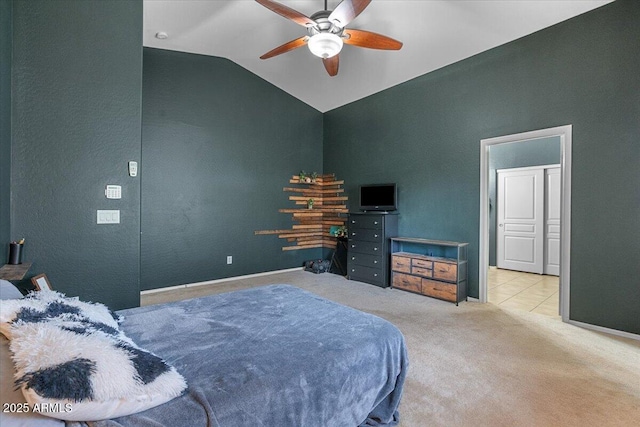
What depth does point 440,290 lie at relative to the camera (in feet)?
14.0

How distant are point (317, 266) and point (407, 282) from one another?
1881 mm

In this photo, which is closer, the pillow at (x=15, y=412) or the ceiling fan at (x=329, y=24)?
the pillow at (x=15, y=412)

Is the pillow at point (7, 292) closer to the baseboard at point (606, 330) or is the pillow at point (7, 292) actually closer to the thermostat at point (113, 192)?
the thermostat at point (113, 192)

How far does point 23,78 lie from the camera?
8.23 feet

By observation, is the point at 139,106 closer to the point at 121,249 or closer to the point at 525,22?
the point at 121,249

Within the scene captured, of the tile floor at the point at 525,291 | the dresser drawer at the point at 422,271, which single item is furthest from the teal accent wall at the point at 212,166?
the tile floor at the point at 525,291

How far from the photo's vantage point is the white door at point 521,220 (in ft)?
20.0

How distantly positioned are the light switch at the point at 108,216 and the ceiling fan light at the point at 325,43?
7.69ft

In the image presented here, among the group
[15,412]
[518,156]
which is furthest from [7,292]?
[518,156]

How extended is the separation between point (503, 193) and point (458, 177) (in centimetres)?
279

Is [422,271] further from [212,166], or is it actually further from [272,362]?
[212,166]

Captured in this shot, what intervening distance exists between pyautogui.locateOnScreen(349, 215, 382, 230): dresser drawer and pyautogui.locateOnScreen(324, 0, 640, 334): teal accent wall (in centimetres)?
50

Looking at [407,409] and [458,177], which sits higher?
[458,177]

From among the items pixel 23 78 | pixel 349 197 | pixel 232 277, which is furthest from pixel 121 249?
pixel 349 197
